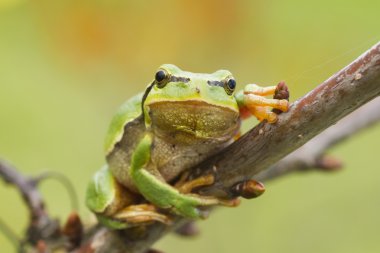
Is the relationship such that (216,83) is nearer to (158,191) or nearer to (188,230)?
(158,191)

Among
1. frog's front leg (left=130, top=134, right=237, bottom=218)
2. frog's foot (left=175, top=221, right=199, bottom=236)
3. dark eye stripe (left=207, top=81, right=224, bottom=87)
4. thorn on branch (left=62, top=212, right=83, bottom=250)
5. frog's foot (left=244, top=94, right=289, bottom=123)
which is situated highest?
dark eye stripe (left=207, top=81, right=224, bottom=87)

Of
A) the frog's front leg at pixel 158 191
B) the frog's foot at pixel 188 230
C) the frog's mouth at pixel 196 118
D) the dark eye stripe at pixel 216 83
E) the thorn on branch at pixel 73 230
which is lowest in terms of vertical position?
the frog's foot at pixel 188 230

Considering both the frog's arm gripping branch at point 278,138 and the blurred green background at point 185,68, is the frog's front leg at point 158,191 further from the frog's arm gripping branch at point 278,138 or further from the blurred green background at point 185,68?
→ the blurred green background at point 185,68

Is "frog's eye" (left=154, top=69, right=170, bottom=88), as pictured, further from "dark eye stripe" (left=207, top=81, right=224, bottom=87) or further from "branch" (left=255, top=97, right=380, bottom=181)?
"branch" (left=255, top=97, right=380, bottom=181)

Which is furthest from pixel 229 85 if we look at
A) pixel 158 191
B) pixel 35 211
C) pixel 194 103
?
pixel 35 211

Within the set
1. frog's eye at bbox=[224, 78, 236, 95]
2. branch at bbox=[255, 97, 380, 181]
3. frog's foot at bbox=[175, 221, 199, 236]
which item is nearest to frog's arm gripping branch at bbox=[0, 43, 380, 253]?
frog's eye at bbox=[224, 78, 236, 95]

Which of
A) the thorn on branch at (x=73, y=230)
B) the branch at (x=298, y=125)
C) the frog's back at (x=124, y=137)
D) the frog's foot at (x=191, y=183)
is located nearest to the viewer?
the branch at (x=298, y=125)

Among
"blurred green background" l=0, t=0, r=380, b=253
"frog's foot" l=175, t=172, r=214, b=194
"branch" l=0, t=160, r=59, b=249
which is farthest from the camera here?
"blurred green background" l=0, t=0, r=380, b=253

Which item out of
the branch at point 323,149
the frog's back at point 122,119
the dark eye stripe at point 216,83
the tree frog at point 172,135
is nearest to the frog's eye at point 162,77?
the tree frog at point 172,135
